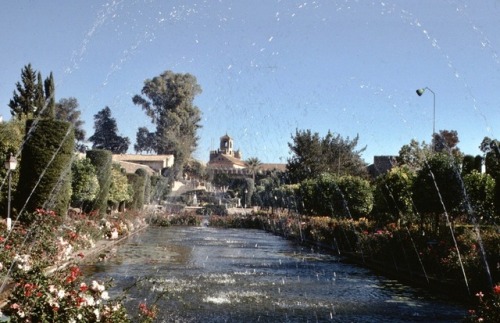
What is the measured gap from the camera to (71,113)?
78.3 m

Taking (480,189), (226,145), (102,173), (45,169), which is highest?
(226,145)

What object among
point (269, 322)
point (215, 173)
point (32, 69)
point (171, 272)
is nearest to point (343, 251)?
point (171, 272)

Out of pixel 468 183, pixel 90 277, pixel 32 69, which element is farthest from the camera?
pixel 32 69

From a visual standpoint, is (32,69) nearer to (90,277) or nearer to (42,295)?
(90,277)

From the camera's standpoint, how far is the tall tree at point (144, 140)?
80.1 metres

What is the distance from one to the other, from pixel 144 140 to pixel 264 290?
71.9 meters

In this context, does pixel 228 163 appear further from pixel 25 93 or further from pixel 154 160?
pixel 25 93

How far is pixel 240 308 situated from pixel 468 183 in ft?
41.5

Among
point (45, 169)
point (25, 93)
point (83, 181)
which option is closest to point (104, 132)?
point (25, 93)

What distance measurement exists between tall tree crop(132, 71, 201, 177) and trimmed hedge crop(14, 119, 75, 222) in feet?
178

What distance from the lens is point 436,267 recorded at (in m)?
12.2

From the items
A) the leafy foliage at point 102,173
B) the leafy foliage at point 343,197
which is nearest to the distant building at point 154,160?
the leafy foliage at point 102,173

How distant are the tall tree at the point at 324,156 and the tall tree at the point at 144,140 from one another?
36962 mm

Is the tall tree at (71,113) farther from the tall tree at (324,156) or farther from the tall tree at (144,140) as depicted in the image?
the tall tree at (324,156)
